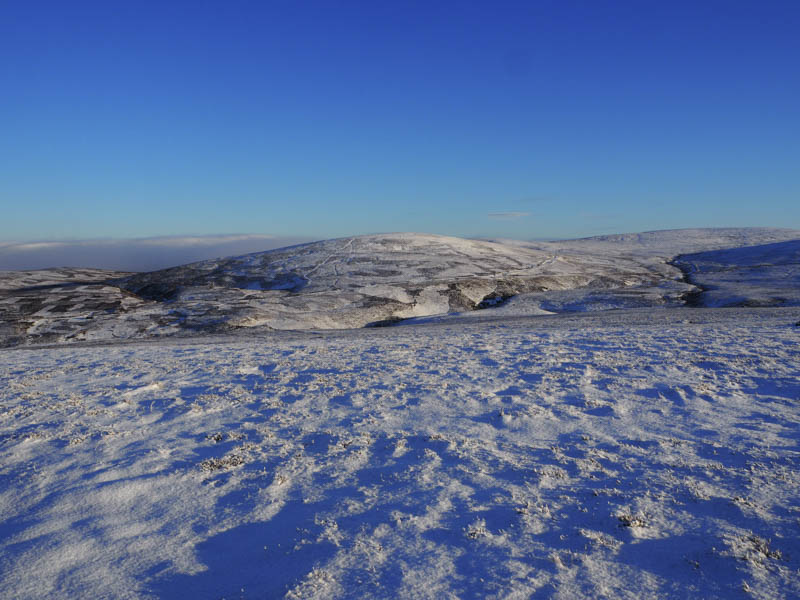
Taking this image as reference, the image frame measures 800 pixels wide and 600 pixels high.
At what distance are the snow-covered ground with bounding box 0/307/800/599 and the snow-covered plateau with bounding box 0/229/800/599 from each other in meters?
0.04

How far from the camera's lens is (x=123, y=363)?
20.3 metres

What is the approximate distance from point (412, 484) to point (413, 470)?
51 centimetres

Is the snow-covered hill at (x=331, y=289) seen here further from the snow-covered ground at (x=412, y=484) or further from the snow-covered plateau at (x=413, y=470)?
the snow-covered ground at (x=412, y=484)

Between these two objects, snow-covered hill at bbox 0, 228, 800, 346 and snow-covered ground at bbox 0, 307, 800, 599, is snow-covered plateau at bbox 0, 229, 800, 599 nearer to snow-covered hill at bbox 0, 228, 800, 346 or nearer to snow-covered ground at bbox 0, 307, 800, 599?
snow-covered ground at bbox 0, 307, 800, 599

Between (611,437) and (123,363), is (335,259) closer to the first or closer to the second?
(123,363)

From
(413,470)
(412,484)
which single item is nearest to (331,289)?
(413,470)

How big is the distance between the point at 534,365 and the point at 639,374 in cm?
320

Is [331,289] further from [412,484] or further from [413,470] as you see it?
[412,484]

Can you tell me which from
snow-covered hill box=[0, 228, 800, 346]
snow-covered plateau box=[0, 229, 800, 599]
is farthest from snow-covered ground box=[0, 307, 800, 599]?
snow-covered hill box=[0, 228, 800, 346]

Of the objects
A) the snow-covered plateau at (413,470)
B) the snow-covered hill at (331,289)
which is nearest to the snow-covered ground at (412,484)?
the snow-covered plateau at (413,470)

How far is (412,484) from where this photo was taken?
8469 millimetres

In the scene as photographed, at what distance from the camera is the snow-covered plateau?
622 cm

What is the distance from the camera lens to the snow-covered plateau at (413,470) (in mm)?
6219

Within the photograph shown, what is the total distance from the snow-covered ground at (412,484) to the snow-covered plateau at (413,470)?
0.04 m
